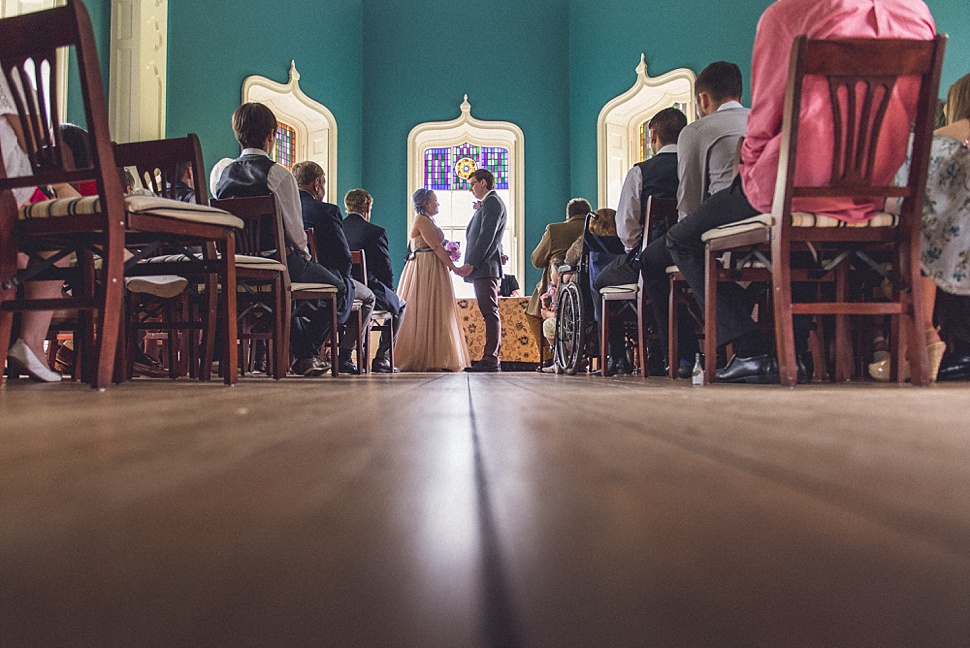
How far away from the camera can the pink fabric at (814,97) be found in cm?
191

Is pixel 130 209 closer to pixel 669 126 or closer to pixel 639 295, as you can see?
pixel 639 295

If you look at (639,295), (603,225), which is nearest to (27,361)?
(639,295)

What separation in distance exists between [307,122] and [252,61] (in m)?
1.54

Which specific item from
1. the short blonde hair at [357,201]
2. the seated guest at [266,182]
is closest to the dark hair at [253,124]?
the seated guest at [266,182]

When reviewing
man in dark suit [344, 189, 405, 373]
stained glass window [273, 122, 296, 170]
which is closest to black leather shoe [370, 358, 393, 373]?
man in dark suit [344, 189, 405, 373]

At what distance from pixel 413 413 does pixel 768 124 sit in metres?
1.56

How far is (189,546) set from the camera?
Answer: 17 cm

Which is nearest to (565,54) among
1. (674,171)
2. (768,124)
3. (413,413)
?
(674,171)

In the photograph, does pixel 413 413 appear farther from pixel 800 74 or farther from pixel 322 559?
pixel 800 74

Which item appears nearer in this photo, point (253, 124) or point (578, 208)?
point (253, 124)

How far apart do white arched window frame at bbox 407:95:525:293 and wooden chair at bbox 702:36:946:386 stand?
7.51 m

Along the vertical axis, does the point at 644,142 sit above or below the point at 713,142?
above

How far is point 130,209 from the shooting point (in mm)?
1755

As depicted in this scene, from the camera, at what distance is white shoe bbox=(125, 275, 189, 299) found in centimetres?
251
